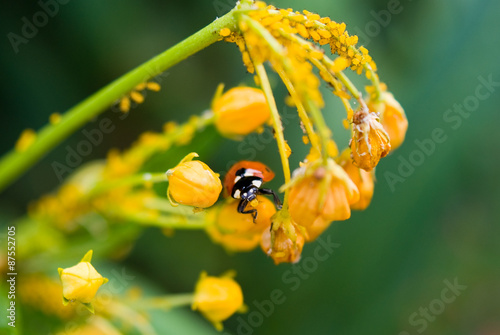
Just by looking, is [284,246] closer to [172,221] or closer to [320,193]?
[320,193]

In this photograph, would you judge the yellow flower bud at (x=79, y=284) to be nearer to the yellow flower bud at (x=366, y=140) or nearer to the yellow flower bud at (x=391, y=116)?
the yellow flower bud at (x=366, y=140)

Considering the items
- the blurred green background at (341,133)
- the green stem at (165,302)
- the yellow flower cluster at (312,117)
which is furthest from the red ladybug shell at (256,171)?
the blurred green background at (341,133)

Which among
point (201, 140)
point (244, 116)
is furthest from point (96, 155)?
point (244, 116)

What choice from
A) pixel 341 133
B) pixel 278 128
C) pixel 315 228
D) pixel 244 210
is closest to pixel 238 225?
pixel 244 210

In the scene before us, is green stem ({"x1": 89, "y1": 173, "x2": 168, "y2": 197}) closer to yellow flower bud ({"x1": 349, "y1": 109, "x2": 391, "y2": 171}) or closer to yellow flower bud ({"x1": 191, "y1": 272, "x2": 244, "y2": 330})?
yellow flower bud ({"x1": 191, "y1": 272, "x2": 244, "y2": 330})

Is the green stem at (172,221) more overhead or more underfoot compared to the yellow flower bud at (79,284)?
more underfoot

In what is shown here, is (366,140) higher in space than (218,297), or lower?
higher
